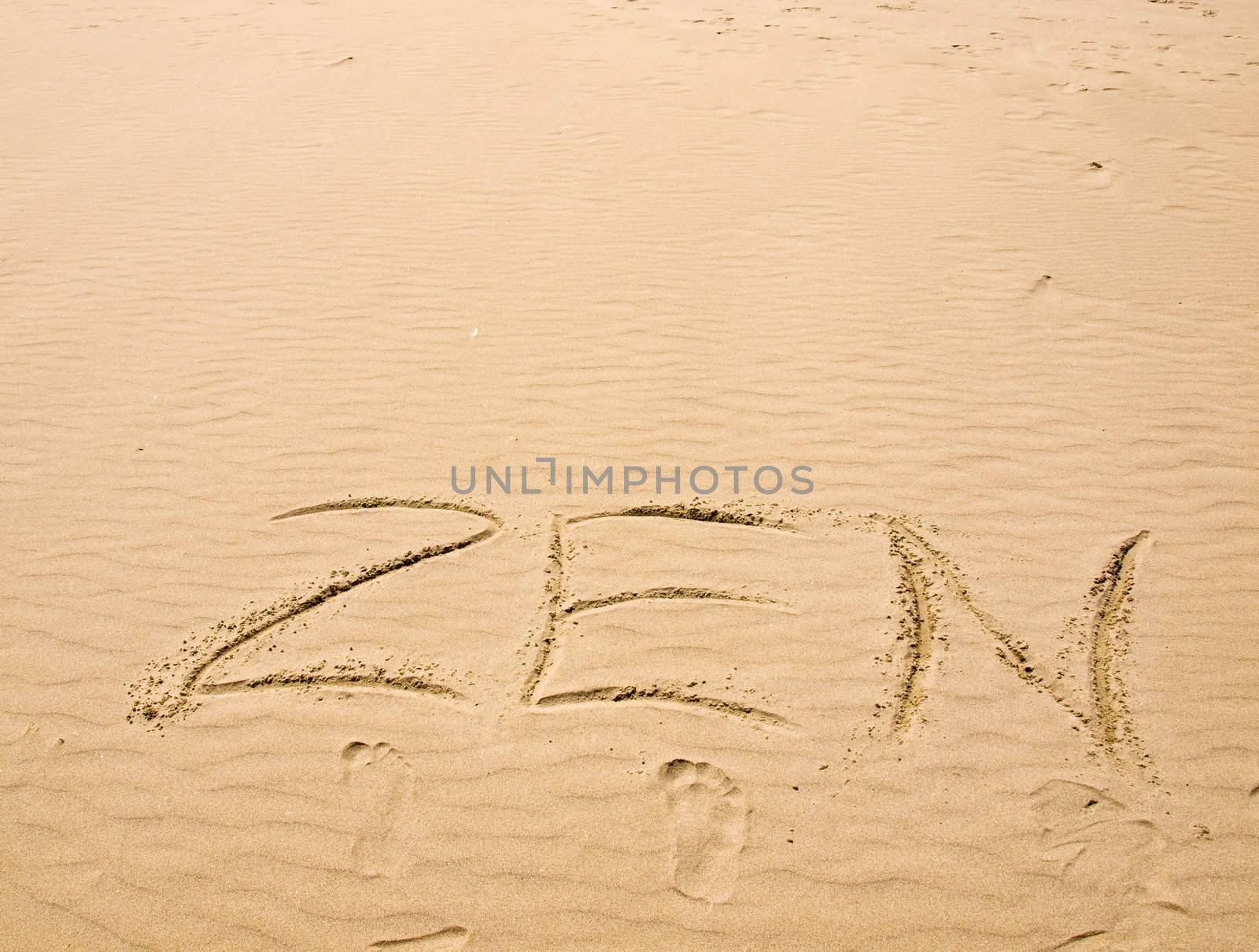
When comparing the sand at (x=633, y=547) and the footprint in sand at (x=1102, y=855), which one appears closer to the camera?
the footprint in sand at (x=1102, y=855)

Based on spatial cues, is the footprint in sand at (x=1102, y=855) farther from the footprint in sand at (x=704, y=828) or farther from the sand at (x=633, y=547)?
the footprint in sand at (x=704, y=828)

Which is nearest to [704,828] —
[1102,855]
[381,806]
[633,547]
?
[381,806]

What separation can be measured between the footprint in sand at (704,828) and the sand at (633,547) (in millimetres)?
11

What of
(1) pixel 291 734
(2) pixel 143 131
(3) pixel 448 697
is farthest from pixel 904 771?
(2) pixel 143 131

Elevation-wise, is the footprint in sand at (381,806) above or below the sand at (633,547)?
below

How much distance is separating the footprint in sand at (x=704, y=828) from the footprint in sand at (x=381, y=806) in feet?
2.28

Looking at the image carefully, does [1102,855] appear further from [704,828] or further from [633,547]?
[633,547]

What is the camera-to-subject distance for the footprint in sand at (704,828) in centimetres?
212

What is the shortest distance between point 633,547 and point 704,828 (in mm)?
1106

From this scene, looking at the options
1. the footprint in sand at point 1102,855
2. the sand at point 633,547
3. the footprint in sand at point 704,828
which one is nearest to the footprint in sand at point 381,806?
the sand at point 633,547

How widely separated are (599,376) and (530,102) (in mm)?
4402

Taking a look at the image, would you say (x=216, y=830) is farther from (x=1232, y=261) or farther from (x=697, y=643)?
(x=1232, y=261)

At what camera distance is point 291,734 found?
246cm

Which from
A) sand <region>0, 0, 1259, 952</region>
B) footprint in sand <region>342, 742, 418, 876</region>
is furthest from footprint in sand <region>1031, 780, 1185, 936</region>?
footprint in sand <region>342, 742, 418, 876</region>
